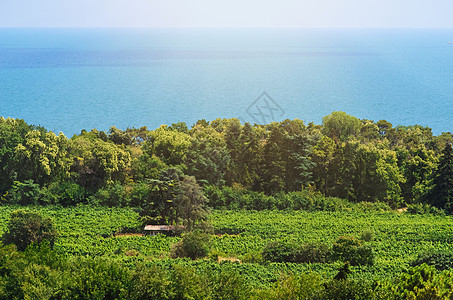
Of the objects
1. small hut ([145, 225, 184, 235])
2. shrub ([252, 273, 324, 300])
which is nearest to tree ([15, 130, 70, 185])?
small hut ([145, 225, 184, 235])

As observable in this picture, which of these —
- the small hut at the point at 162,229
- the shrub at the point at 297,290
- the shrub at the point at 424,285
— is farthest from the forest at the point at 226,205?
the shrub at the point at 424,285

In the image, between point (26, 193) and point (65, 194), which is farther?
point (65, 194)

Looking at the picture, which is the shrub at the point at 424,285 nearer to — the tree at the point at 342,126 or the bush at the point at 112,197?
the bush at the point at 112,197

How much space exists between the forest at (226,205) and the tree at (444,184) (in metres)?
0.09

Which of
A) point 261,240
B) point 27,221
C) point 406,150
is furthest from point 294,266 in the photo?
point 406,150

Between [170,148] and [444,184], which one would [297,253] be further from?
[170,148]

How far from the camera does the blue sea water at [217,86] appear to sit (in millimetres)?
89500

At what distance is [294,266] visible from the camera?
29.3 metres

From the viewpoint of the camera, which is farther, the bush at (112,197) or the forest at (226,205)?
the bush at (112,197)

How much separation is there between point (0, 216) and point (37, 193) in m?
4.40

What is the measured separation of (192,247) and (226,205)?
11.7m

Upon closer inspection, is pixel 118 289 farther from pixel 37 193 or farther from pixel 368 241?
pixel 37 193

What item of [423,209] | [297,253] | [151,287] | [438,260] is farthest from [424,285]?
[423,209]

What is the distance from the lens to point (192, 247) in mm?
30625
